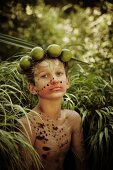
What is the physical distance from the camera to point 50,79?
1.81 metres

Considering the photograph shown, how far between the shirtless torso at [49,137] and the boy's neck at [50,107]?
0.02 metres

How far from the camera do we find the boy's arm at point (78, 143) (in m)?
1.96

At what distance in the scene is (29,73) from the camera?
1.89m

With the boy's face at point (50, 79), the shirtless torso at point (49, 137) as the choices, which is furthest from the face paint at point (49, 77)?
the shirtless torso at point (49, 137)

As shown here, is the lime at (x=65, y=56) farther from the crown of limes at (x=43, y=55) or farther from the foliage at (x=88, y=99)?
the foliage at (x=88, y=99)

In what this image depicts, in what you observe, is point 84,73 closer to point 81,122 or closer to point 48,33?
point 81,122

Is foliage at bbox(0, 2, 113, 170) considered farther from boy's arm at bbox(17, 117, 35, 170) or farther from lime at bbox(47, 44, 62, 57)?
lime at bbox(47, 44, 62, 57)

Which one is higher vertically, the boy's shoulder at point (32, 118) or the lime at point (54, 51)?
the lime at point (54, 51)

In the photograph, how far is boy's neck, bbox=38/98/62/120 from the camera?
1.86 meters

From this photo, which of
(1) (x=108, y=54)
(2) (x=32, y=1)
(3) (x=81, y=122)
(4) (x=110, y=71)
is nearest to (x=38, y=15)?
(2) (x=32, y=1)

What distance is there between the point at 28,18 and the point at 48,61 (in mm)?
3281

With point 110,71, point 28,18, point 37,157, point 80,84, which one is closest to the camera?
point 37,157

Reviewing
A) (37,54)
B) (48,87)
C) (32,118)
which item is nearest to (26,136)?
(32,118)

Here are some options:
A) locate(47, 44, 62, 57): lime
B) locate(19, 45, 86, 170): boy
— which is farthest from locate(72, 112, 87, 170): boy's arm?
locate(47, 44, 62, 57): lime
